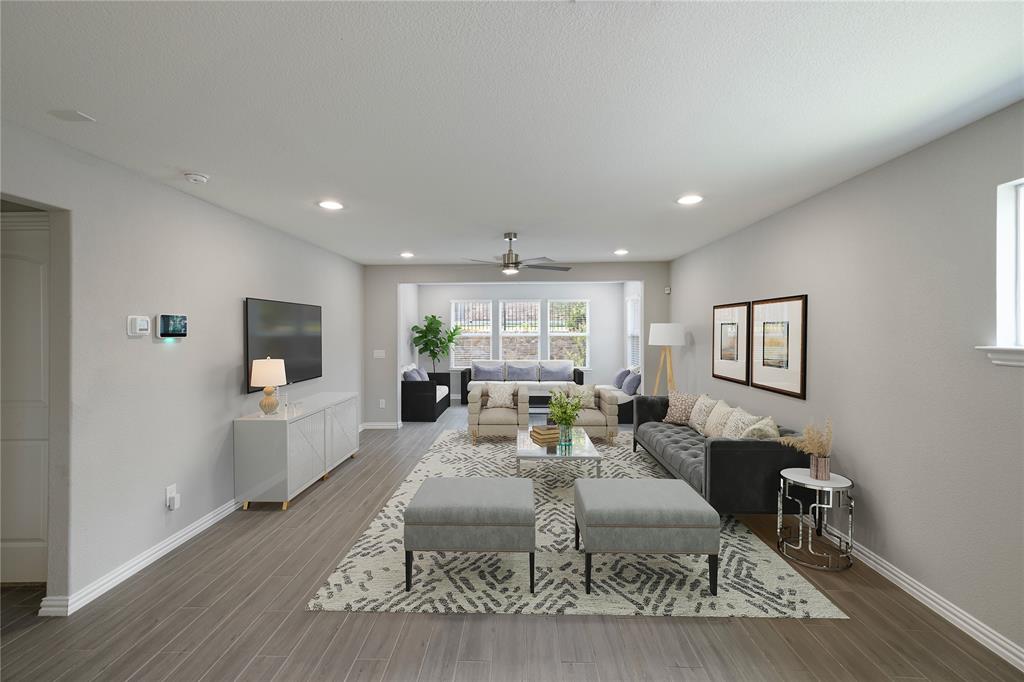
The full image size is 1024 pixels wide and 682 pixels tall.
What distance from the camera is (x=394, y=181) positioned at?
3.06 m

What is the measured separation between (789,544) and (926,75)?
2.86m

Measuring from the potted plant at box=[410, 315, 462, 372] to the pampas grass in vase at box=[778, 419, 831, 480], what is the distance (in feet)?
22.7

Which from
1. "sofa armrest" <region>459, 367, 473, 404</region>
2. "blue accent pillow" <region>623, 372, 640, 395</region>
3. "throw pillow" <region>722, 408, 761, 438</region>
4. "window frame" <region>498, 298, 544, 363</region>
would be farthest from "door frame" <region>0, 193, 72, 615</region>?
"window frame" <region>498, 298, 544, 363</region>

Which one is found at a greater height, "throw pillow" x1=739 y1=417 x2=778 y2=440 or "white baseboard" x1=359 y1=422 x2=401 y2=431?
"throw pillow" x1=739 y1=417 x2=778 y2=440

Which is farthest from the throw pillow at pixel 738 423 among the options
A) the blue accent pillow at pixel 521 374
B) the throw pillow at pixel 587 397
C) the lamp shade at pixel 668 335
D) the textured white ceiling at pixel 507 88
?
the blue accent pillow at pixel 521 374

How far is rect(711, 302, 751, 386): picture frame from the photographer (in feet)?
14.8

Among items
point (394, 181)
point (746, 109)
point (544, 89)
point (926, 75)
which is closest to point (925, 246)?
point (926, 75)

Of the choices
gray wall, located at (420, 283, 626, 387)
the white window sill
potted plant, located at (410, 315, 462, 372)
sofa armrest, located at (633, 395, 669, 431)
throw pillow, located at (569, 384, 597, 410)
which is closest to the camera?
the white window sill

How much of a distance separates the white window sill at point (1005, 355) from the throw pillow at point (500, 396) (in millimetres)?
4788

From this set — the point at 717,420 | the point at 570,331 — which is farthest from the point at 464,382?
the point at 717,420

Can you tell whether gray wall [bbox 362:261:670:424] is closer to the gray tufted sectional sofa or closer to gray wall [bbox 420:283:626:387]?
gray wall [bbox 420:283:626:387]

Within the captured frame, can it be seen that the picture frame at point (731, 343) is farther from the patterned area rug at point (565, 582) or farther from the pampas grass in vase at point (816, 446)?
the patterned area rug at point (565, 582)

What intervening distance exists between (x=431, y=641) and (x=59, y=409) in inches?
92.5

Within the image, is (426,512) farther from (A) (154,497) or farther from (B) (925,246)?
(B) (925,246)
